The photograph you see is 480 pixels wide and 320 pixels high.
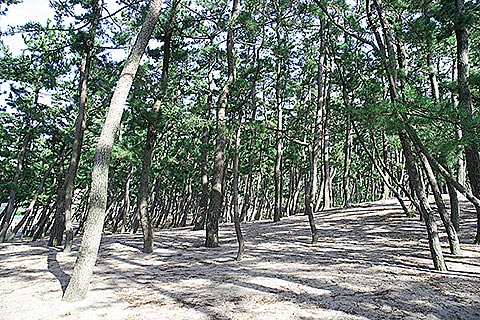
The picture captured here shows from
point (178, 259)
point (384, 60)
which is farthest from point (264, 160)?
point (384, 60)

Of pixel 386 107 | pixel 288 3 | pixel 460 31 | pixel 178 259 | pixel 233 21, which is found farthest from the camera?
pixel 288 3

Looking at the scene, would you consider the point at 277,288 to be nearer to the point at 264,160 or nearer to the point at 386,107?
the point at 386,107

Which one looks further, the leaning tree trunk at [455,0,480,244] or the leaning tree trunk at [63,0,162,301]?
the leaning tree trunk at [455,0,480,244]

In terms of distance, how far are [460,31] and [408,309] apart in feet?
21.4

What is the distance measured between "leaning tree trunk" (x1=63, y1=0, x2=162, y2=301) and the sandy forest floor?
0.32 m

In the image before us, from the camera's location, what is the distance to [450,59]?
46.8ft

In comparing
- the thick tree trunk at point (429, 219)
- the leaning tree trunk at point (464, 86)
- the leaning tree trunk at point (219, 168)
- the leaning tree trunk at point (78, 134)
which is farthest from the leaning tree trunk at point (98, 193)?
Answer: the leaning tree trunk at point (464, 86)

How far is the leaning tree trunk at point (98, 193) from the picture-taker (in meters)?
5.19

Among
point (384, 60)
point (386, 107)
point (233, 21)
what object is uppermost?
point (233, 21)

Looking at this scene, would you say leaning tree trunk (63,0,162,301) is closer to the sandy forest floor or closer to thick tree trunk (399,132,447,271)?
the sandy forest floor

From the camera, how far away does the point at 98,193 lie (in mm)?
5402

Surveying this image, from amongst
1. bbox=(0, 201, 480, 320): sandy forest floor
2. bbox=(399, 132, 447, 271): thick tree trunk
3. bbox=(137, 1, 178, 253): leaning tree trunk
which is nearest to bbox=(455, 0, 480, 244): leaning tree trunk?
bbox=(399, 132, 447, 271): thick tree trunk

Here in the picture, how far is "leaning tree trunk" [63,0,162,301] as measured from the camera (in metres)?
5.19

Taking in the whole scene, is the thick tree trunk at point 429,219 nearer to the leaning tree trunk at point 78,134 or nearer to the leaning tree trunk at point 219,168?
the leaning tree trunk at point 219,168
